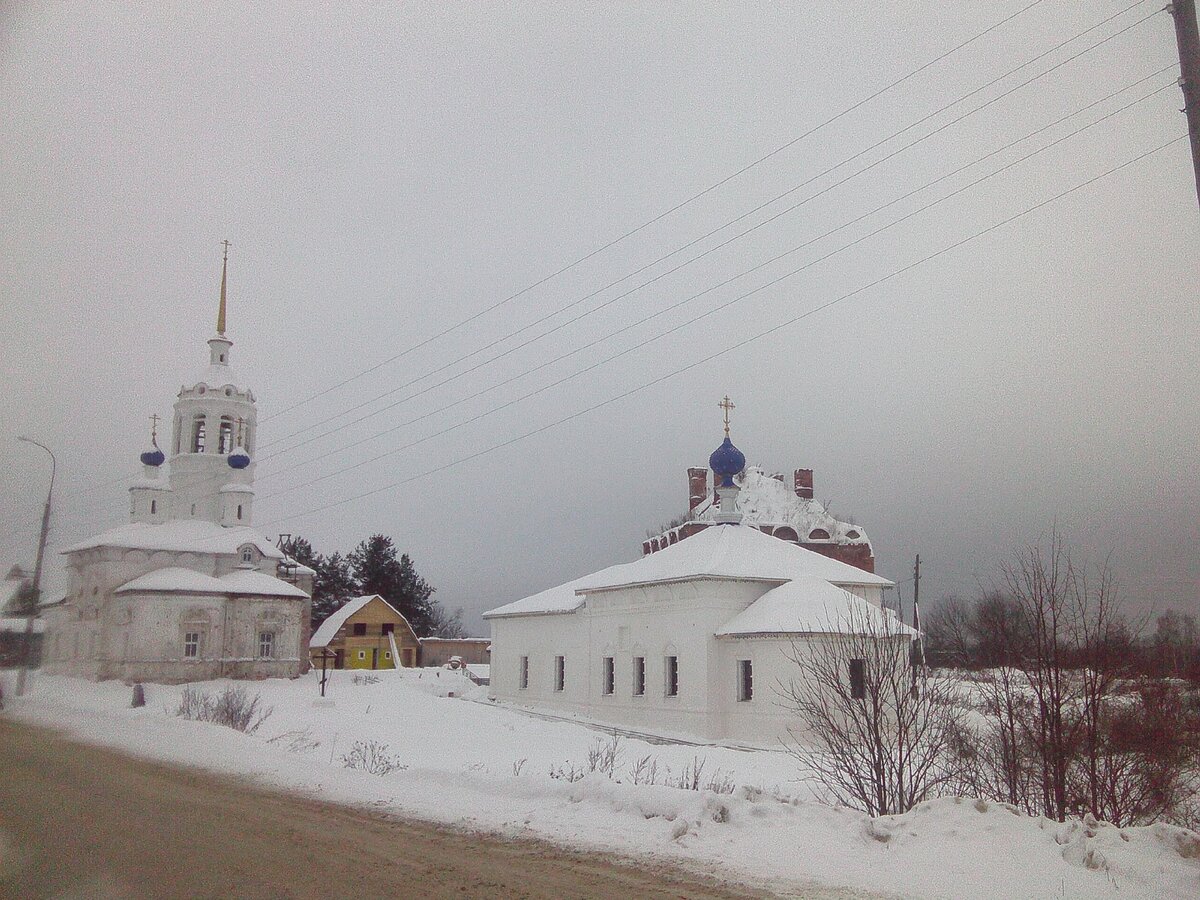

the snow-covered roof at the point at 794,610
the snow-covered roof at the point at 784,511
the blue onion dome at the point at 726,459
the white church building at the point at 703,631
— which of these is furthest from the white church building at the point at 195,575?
the snow-covered roof at the point at 784,511

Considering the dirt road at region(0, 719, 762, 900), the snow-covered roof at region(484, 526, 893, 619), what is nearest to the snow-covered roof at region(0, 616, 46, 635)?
the dirt road at region(0, 719, 762, 900)

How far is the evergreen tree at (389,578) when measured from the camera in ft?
257

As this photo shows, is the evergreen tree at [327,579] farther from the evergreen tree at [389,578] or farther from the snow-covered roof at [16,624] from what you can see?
the snow-covered roof at [16,624]

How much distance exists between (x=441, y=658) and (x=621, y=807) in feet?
187

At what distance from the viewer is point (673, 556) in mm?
34125

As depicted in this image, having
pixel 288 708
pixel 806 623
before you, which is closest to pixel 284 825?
pixel 806 623

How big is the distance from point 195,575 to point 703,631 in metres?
19.4

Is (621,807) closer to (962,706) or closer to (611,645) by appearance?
(962,706)

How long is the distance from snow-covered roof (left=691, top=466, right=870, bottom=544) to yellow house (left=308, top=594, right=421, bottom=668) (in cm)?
2142

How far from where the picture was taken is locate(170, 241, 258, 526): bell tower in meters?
43.6

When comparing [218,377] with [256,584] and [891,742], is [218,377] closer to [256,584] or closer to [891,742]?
[256,584]

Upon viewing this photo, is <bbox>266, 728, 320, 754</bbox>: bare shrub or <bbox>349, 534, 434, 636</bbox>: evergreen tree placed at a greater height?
<bbox>349, 534, 434, 636</bbox>: evergreen tree

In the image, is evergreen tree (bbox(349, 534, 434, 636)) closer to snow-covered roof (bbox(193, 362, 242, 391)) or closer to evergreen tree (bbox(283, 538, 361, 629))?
evergreen tree (bbox(283, 538, 361, 629))

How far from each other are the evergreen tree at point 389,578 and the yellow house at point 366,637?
53.2 feet
